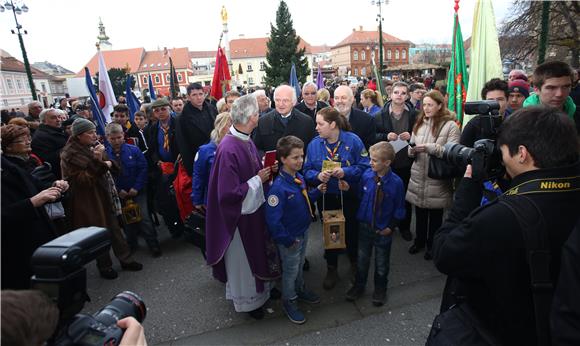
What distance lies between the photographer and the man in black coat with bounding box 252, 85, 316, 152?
4.30m

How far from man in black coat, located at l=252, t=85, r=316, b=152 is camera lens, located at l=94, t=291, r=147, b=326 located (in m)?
3.14

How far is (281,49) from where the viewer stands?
3994 centimetres

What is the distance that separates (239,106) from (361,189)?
150 centimetres

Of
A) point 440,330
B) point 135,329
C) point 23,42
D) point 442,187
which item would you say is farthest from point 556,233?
point 23,42

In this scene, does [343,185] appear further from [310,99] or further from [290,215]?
[310,99]

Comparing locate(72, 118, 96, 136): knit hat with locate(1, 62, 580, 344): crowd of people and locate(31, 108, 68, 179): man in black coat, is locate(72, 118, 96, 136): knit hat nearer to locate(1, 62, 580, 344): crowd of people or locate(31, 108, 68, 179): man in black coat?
locate(1, 62, 580, 344): crowd of people

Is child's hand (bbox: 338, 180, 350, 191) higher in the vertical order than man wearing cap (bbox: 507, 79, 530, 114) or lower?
lower

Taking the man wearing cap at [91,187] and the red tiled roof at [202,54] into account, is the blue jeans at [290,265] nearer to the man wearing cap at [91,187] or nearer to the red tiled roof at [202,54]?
the man wearing cap at [91,187]

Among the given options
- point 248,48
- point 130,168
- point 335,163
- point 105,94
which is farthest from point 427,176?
point 248,48

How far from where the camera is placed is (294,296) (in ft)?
10.6

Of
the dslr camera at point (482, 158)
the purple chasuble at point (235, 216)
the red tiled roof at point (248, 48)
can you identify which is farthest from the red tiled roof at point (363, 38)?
the dslr camera at point (482, 158)

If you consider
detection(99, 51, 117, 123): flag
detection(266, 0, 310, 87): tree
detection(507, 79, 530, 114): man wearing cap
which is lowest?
detection(507, 79, 530, 114): man wearing cap

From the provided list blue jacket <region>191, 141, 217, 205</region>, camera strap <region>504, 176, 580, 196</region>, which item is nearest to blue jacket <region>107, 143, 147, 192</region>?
blue jacket <region>191, 141, 217, 205</region>

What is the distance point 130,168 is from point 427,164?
12.8ft
